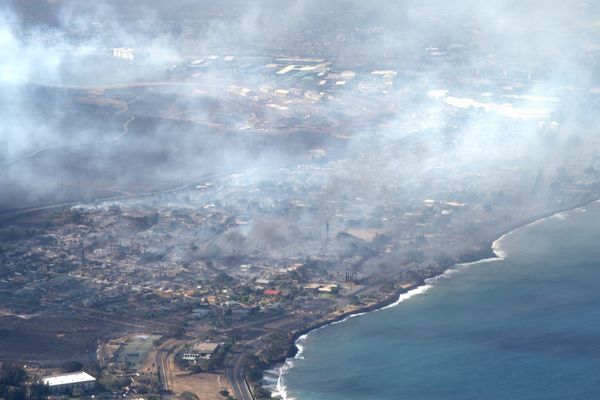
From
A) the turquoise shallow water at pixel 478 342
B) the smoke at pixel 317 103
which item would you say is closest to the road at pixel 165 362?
the turquoise shallow water at pixel 478 342

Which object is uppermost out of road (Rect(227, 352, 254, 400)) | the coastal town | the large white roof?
the coastal town

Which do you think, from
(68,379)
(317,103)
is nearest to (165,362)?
(68,379)

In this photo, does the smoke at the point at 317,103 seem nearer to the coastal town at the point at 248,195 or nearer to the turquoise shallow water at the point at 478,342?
the coastal town at the point at 248,195

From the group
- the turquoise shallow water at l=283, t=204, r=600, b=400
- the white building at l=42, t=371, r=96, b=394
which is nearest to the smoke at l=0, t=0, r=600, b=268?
the turquoise shallow water at l=283, t=204, r=600, b=400

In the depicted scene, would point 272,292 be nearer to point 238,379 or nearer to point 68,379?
point 238,379

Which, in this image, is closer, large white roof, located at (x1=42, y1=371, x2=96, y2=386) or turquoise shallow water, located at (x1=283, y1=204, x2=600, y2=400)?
large white roof, located at (x1=42, y1=371, x2=96, y2=386)

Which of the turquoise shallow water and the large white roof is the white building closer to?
the large white roof
